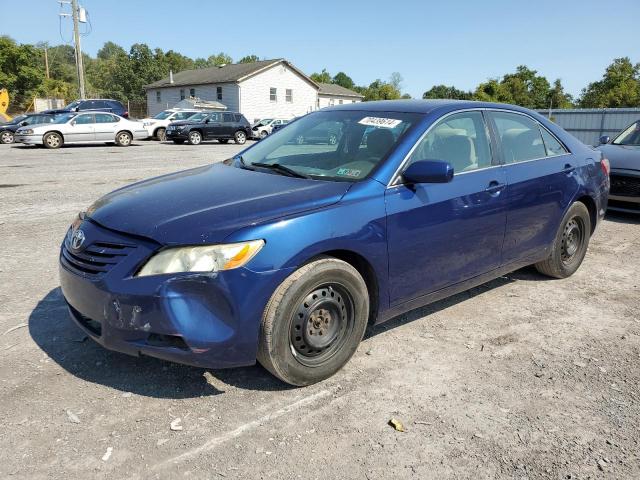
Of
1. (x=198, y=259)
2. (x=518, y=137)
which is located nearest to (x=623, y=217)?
(x=518, y=137)

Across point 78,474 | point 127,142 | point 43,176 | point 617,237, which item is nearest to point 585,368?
point 78,474

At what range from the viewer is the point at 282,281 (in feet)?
9.45

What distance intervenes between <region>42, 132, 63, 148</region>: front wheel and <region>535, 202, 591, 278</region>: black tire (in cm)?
2066

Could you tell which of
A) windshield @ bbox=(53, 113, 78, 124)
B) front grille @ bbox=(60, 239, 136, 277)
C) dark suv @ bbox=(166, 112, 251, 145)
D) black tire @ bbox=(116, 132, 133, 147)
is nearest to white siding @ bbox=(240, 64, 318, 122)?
dark suv @ bbox=(166, 112, 251, 145)

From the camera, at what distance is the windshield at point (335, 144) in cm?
359

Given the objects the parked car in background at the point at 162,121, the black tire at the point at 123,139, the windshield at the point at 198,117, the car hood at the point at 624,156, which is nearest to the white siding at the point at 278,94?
the parked car in background at the point at 162,121

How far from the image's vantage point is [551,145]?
4891mm

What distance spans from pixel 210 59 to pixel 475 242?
130 metres

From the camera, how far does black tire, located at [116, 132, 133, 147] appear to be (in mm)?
22922

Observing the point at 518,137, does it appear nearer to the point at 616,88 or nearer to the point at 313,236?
the point at 313,236

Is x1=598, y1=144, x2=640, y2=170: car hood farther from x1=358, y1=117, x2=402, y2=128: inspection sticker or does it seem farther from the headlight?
the headlight

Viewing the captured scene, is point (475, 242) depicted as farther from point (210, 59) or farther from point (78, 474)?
point (210, 59)

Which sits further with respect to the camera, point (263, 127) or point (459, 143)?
point (263, 127)

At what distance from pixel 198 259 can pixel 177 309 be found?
275mm
